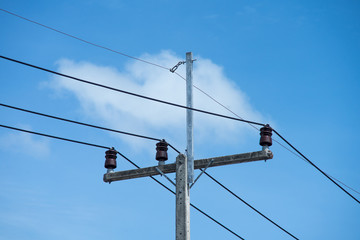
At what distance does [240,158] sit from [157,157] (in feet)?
6.03

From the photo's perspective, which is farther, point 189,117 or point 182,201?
point 189,117

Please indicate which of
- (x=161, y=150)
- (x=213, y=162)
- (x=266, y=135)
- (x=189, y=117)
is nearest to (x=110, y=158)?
(x=161, y=150)

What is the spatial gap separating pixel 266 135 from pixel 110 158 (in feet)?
12.1

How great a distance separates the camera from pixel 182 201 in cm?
1240

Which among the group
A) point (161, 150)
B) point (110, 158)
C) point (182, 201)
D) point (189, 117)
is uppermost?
point (189, 117)

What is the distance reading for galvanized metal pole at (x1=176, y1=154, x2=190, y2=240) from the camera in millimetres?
12117

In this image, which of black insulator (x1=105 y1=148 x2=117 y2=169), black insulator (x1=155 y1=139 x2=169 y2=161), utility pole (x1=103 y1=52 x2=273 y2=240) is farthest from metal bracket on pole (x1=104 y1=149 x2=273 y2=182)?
black insulator (x1=105 y1=148 x2=117 y2=169)

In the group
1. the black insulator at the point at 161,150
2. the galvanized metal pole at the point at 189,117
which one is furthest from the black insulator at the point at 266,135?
the black insulator at the point at 161,150

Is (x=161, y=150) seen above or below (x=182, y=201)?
above

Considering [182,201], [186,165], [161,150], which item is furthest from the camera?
[161,150]

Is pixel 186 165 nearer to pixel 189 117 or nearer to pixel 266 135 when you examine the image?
pixel 189 117

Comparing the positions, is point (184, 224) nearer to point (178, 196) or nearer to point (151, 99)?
point (178, 196)

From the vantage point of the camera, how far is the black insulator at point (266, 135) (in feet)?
42.2

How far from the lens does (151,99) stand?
13.3 metres
